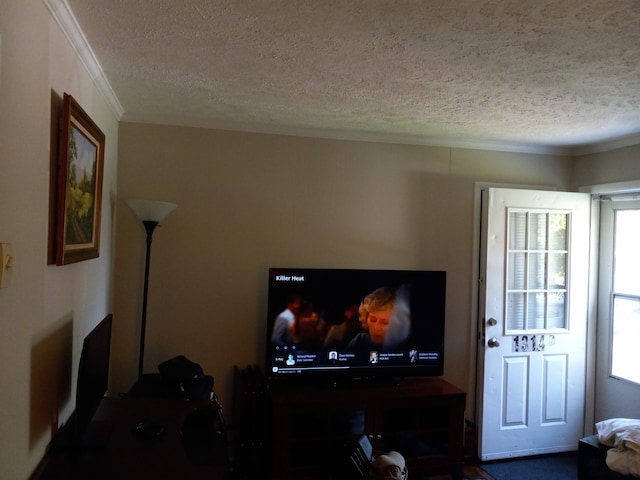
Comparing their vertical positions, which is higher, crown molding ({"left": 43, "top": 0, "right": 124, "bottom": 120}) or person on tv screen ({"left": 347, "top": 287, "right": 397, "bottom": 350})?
crown molding ({"left": 43, "top": 0, "right": 124, "bottom": 120})

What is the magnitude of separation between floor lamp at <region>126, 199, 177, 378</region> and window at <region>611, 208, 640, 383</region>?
324 cm

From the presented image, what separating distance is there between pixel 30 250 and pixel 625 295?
380cm

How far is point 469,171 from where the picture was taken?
3.77 meters

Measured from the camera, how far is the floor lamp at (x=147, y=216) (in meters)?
2.88

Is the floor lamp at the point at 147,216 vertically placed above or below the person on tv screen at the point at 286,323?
above

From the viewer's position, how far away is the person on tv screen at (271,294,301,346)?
3.14 m

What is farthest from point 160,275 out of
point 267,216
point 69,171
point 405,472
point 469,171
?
point 469,171

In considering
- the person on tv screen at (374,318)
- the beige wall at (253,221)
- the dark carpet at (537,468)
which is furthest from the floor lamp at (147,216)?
the dark carpet at (537,468)


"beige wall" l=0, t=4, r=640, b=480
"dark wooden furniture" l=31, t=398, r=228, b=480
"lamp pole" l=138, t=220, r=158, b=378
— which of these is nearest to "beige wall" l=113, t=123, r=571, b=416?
"beige wall" l=0, t=4, r=640, b=480

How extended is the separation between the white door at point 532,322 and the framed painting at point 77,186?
265cm

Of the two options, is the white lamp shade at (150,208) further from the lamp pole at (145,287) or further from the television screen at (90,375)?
the television screen at (90,375)

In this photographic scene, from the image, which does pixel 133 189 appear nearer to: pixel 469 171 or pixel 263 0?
pixel 263 0

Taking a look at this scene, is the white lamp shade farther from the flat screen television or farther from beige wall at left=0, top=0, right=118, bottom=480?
beige wall at left=0, top=0, right=118, bottom=480

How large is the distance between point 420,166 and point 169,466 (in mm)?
2762
